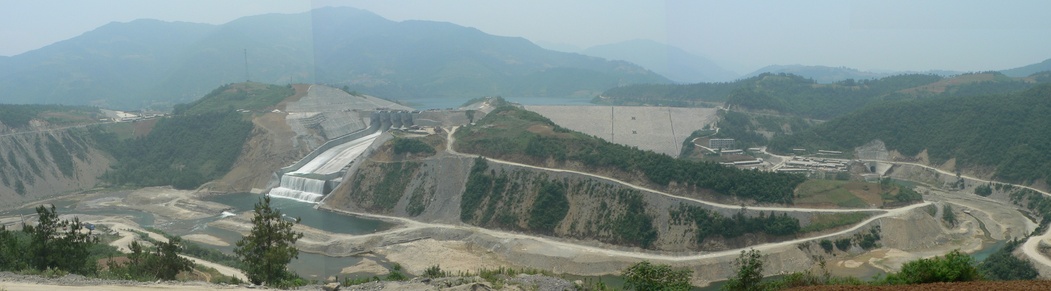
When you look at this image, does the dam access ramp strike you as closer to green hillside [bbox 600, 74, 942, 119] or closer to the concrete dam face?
the concrete dam face

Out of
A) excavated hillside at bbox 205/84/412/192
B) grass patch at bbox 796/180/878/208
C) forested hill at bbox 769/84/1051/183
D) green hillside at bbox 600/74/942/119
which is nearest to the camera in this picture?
grass patch at bbox 796/180/878/208

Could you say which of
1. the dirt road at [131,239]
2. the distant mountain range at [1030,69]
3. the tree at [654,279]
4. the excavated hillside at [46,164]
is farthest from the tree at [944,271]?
the distant mountain range at [1030,69]

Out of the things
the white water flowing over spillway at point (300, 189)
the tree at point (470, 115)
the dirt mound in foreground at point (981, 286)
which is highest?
the tree at point (470, 115)

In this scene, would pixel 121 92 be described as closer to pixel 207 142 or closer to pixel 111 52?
pixel 111 52

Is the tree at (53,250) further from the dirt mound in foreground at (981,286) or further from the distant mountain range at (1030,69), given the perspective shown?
the distant mountain range at (1030,69)

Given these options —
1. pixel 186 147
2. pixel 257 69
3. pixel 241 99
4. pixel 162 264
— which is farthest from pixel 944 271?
pixel 257 69

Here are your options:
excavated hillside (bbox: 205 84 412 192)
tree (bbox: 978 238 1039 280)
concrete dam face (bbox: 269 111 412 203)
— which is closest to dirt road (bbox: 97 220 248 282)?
concrete dam face (bbox: 269 111 412 203)
